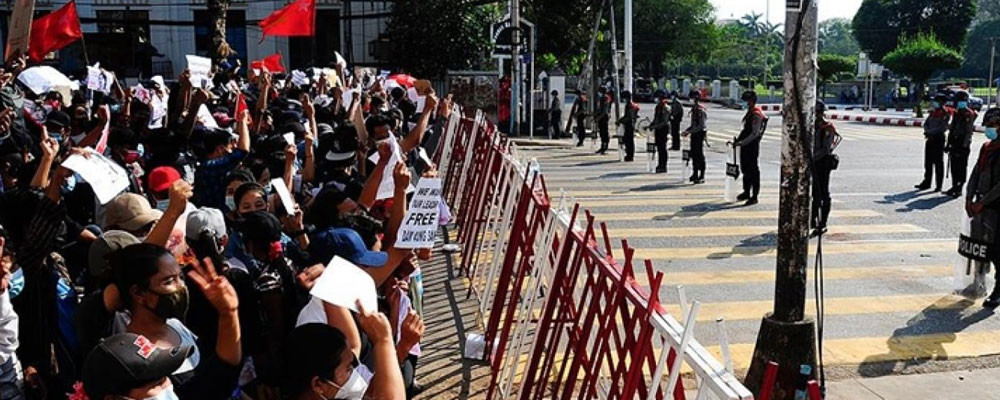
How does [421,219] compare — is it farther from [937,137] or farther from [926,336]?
[937,137]

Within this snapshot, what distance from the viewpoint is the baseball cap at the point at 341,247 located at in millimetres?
4035

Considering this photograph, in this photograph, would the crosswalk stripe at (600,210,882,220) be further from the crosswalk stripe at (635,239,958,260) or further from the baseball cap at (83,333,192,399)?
the baseball cap at (83,333,192,399)

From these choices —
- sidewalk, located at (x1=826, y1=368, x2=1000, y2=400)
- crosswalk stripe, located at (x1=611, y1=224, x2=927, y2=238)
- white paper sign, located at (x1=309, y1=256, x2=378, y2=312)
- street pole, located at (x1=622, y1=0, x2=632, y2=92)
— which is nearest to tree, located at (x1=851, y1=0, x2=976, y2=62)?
street pole, located at (x1=622, y1=0, x2=632, y2=92)

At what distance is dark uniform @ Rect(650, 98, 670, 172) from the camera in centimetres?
1642

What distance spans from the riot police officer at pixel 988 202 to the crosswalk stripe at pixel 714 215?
4.32 meters

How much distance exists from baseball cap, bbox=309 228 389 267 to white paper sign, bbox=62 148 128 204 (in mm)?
1133

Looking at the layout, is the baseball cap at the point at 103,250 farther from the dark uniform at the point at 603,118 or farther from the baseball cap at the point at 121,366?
the dark uniform at the point at 603,118

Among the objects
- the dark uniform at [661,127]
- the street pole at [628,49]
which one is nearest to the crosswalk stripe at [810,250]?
the dark uniform at [661,127]

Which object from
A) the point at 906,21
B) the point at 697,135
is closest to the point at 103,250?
the point at 697,135

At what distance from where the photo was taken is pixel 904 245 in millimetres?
10578

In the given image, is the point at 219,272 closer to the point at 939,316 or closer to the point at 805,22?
the point at 805,22

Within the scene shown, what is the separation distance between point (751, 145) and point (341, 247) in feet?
33.3

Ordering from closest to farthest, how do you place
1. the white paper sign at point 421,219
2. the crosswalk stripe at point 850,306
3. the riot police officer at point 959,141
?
the white paper sign at point 421,219, the crosswalk stripe at point 850,306, the riot police officer at point 959,141

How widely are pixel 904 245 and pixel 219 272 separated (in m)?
8.90
